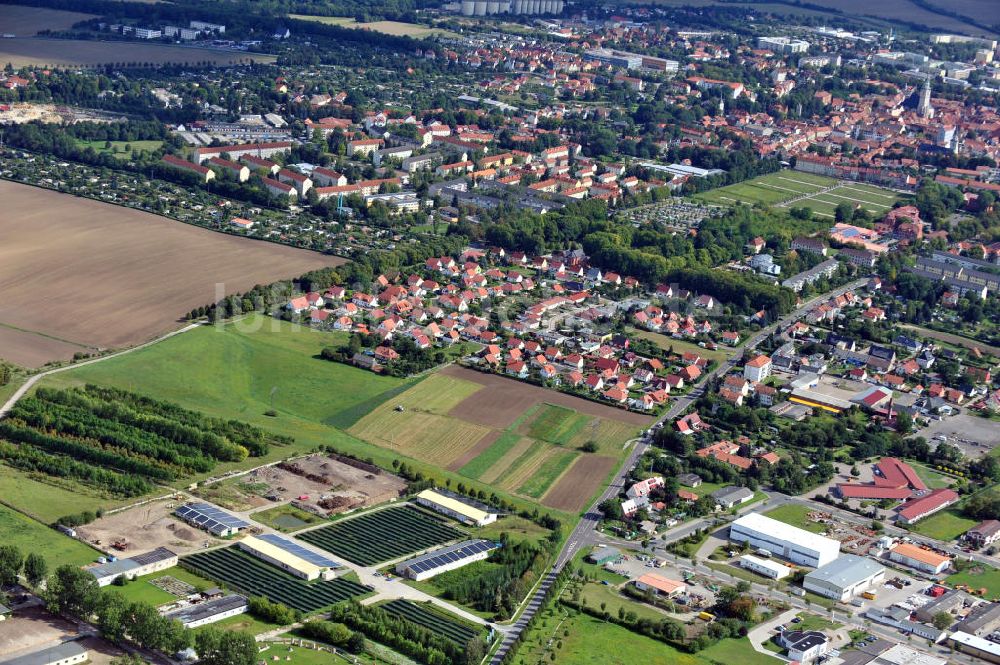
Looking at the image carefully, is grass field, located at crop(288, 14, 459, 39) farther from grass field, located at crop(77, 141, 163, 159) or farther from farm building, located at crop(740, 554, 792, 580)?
farm building, located at crop(740, 554, 792, 580)

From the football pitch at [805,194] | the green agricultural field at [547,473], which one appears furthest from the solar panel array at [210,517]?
the football pitch at [805,194]

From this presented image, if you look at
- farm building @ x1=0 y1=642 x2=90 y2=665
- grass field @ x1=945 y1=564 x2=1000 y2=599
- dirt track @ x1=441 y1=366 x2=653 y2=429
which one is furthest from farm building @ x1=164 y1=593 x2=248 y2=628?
grass field @ x1=945 y1=564 x2=1000 y2=599

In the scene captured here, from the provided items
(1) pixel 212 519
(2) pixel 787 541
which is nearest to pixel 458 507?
(1) pixel 212 519

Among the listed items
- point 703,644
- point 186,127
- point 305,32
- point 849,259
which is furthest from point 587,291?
point 305,32

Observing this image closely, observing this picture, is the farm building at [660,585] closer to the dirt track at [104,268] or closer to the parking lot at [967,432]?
the parking lot at [967,432]

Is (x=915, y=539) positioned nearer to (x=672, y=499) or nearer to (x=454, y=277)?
(x=672, y=499)

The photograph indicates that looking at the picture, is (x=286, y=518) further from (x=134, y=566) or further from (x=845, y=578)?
(x=845, y=578)
